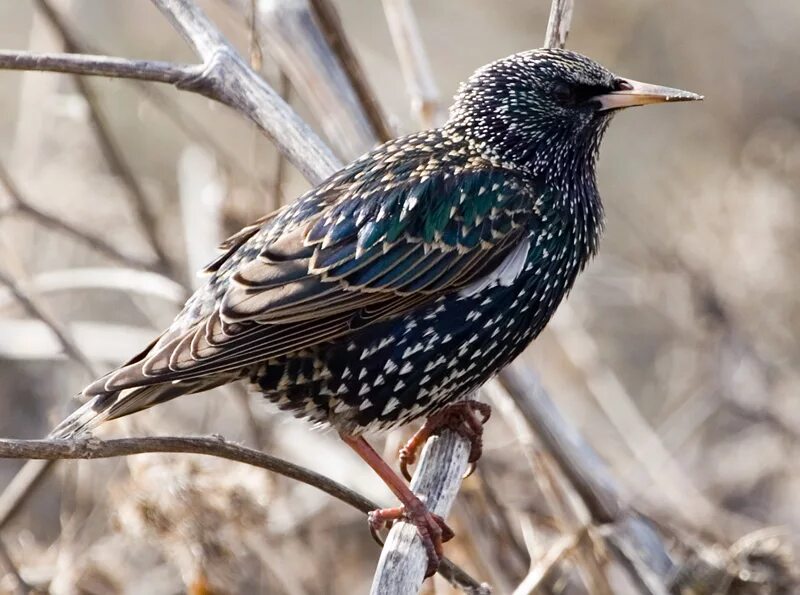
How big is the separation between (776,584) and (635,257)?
3.36 m

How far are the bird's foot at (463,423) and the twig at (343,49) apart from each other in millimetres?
915

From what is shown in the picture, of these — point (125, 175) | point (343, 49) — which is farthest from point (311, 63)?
point (125, 175)

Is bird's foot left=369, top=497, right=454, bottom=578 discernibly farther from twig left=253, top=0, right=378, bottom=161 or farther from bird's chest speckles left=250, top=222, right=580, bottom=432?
twig left=253, top=0, right=378, bottom=161

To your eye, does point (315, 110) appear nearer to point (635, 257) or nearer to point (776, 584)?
point (776, 584)

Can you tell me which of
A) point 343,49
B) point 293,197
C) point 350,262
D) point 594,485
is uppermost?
point 293,197

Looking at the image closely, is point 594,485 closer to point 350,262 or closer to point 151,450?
point 350,262

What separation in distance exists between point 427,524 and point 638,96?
1.31 metres

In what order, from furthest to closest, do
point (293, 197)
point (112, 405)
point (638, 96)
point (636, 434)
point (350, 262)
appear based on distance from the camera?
point (293, 197) < point (636, 434) < point (638, 96) < point (350, 262) < point (112, 405)

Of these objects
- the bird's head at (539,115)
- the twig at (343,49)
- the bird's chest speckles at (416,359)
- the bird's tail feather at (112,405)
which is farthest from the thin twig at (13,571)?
the bird's head at (539,115)

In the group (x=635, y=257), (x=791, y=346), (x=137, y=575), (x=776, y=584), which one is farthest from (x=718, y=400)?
(x=137, y=575)

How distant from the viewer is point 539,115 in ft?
12.4

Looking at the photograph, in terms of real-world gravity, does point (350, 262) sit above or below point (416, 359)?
above

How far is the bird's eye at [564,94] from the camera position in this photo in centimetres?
372

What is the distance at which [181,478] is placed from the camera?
393cm
